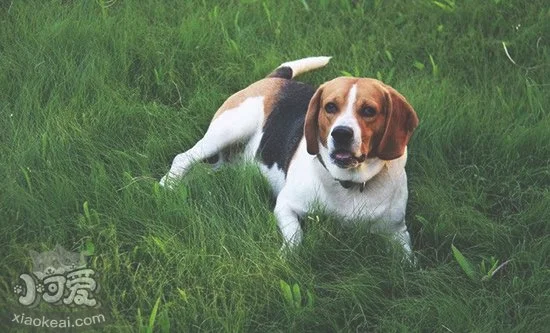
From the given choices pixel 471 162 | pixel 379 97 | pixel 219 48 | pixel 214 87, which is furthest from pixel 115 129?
pixel 471 162

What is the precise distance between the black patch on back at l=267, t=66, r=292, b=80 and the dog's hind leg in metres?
0.38

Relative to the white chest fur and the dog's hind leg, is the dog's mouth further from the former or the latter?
the dog's hind leg

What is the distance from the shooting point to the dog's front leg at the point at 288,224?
12.3 ft

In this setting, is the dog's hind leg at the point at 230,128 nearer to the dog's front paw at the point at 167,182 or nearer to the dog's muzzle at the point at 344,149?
the dog's front paw at the point at 167,182

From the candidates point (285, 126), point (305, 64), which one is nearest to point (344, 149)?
point (285, 126)

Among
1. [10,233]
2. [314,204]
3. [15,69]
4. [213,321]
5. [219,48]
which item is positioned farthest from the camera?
[219,48]

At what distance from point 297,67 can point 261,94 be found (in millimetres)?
497

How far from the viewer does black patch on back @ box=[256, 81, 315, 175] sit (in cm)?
445

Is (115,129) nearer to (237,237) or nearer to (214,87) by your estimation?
(214,87)

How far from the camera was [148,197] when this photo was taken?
4016mm

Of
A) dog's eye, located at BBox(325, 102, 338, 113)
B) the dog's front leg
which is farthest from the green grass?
dog's eye, located at BBox(325, 102, 338, 113)

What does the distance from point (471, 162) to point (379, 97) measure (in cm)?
104

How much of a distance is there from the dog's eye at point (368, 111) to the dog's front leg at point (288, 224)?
0.62 m

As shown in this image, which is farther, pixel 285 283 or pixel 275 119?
pixel 275 119
